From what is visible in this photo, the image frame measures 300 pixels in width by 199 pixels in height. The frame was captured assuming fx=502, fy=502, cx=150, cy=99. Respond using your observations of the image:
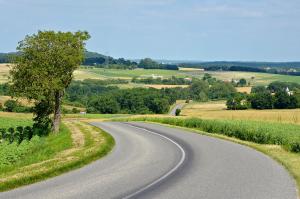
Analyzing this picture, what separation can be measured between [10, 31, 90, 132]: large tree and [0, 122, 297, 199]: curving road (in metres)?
22.2

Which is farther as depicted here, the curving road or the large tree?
the large tree

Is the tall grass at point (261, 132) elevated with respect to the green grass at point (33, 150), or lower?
elevated

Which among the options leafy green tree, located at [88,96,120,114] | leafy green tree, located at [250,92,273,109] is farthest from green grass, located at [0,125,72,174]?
leafy green tree, located at [88,96,120,114]

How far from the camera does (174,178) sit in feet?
59.5

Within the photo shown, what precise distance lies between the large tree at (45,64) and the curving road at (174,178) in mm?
22243

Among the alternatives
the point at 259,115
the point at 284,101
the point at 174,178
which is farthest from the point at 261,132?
the point at 284,101

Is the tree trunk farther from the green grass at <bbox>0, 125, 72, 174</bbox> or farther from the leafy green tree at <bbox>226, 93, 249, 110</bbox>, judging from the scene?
the leafy green tree at <bbox>226, 93, 249, 110</bbox>

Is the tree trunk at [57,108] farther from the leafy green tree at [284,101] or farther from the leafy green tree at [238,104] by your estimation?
the leafy green tree at [284,101]

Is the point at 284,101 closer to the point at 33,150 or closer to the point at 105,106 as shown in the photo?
the point at 105,106

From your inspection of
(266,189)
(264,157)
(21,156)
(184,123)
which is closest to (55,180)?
(266,189)

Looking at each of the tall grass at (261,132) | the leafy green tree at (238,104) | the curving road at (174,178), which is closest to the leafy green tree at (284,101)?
the leafy green tree at (238,104)

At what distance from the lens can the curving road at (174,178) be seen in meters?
15.1

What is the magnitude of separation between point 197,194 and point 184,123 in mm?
41323

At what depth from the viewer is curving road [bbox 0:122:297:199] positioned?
15.1 m
